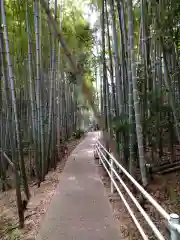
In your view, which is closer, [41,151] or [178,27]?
[178,27]

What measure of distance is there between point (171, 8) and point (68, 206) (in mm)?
2950

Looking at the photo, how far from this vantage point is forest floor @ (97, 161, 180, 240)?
2809 mm

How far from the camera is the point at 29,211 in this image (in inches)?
152

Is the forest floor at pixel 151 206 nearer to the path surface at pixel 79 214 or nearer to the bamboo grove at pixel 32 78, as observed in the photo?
the path surface at pixel 79 214

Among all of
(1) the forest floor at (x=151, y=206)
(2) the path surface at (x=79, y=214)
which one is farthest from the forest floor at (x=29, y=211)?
(1) the forest floor at (x=151, y=206)

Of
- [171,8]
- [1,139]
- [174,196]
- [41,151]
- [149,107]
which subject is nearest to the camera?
[171,8]

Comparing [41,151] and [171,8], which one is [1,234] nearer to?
[41,151]

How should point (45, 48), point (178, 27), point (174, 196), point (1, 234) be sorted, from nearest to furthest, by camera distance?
point (1, 234) → point (174, 196) → point (178, 27) → point (45, 48)

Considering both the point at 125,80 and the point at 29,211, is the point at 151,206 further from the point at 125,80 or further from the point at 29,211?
the point at 125,80

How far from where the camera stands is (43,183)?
5391mm

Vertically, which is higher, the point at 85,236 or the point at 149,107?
the point at 149,107

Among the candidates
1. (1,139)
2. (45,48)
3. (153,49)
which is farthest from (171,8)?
(1,139)

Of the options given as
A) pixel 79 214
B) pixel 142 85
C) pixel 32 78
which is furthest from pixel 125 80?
pixel 79 214

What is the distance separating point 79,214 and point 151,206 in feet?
2.91
